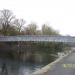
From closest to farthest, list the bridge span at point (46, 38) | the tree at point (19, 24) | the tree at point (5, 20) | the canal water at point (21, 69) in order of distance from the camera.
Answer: the canal water at point (21, 69) < the bridge span at point (46, 38) < the tree at point (5, 20) < the tree at point (19, 24)

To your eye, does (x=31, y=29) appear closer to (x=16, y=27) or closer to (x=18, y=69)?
(x=16, y=27)

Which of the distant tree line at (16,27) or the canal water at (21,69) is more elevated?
the distant tree line at (16,27)

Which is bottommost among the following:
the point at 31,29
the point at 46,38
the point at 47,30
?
the point at 46,38

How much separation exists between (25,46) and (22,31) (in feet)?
28.2

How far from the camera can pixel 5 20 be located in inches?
3962

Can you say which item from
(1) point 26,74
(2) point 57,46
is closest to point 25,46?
(2) point 57,46

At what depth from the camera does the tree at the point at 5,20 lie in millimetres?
98125

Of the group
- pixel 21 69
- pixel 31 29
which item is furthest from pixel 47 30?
pixel 21 69

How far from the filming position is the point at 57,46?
104688 millimetres

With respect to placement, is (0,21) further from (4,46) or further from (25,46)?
(25,46)

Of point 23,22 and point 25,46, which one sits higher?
point 23,22

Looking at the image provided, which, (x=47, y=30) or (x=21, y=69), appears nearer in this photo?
(x=21, y=69)

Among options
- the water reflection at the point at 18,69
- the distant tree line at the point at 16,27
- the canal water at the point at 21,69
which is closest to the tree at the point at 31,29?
the distant tree line at the point at 16,27

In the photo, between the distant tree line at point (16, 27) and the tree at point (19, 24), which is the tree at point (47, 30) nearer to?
the distant tree line at point (16, 27)
